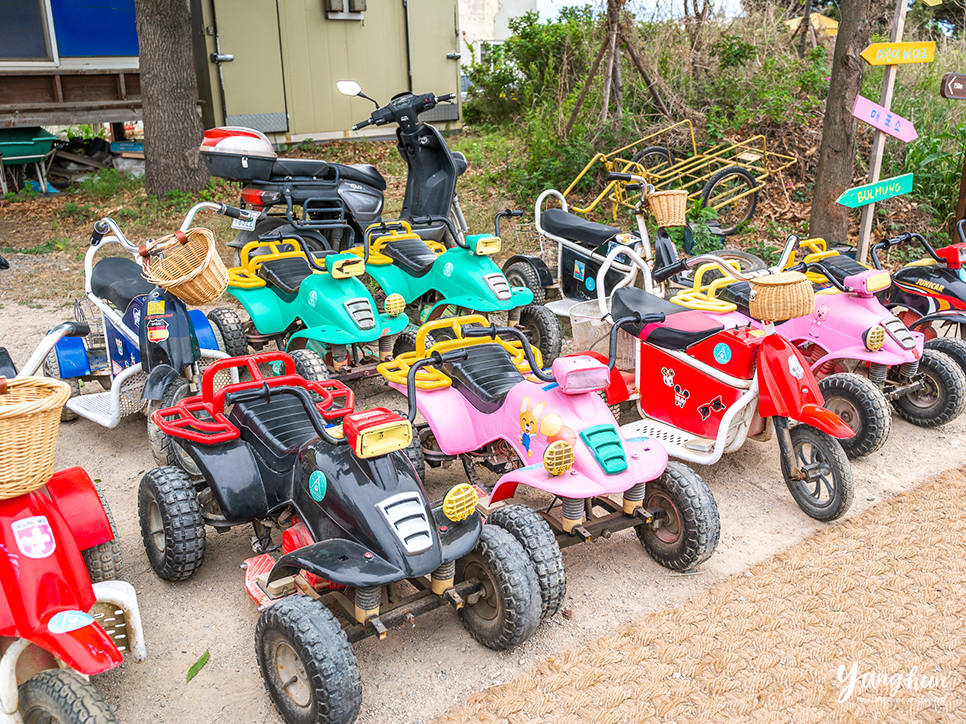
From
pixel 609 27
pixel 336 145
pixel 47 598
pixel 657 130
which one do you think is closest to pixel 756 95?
pixel 657 130

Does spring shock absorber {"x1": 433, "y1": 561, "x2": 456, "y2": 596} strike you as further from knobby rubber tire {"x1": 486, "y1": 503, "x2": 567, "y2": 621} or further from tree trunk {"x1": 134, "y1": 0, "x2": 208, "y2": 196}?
tree trunk {"x1": 134, "y1": 0, "x2": 208, "y2": 196}

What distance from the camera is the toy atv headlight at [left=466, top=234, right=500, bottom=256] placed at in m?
5.60

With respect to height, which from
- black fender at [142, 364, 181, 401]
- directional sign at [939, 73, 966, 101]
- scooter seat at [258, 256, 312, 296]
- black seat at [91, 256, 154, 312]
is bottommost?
black fender at [142, 364, 181, 401]

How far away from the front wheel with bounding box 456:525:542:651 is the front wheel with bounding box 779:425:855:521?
1.81 metres

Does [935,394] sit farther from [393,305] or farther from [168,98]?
[168,98]

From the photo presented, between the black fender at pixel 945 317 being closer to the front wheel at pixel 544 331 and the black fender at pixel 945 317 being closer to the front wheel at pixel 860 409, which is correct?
the front wheel at pixel 860 409

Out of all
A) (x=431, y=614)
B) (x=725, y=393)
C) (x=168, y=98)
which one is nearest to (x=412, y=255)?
(x=725, y=393)

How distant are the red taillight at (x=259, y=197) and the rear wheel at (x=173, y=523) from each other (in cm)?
339

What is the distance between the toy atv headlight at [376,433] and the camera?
2.75 metres

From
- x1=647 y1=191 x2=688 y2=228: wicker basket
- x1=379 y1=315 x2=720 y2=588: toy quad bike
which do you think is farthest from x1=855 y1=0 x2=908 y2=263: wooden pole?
x1=379 y1=315 x2=720 y2=588: toy quad bike

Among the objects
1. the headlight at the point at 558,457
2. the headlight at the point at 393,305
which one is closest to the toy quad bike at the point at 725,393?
the headlight at the point at 558,457

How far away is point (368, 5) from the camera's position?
43.1ft

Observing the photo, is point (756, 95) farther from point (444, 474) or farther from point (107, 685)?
point (107, 685)

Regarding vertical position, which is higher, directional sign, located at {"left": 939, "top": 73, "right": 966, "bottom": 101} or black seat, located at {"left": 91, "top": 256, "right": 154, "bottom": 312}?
directional sign, located at {"left": 939, "top": 73, "right": 966, "bottom": 101}
